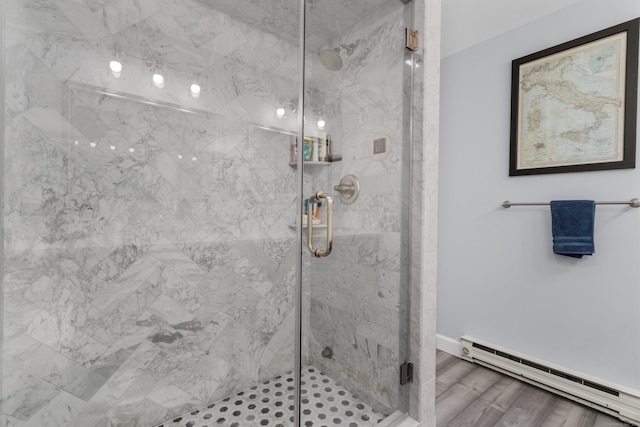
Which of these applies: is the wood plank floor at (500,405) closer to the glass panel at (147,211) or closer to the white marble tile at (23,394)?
the glass panel at (147,211)

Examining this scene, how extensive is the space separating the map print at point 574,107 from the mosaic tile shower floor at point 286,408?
1.87 m

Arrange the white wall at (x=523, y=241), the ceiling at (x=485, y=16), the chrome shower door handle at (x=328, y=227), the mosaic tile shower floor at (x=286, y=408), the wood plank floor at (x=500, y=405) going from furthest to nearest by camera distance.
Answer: the ceiling at (x=485, y=16), the white wall at (x=523, y=241), the wood plank floor at (x=500, y=405), the mosaic tile shower floor at (x=286, y=408), the chrome shower door handle at (x=328, y=227)

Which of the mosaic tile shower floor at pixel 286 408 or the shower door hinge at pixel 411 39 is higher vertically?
the shower door hinge at pixel 411 39

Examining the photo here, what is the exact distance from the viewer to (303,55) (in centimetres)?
130

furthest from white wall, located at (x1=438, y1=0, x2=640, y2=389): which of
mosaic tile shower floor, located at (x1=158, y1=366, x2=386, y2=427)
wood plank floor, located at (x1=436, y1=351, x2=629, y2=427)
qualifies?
mosaic tile shower floor, located at (x1=158, y1=366, x2=386, y2=427)

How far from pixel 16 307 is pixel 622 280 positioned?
3001 millimetres

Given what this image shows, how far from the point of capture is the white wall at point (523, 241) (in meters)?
1.71

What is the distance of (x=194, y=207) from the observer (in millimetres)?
1688

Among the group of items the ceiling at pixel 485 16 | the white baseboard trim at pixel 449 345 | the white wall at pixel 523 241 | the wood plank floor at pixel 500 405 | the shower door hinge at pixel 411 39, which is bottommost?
the wood plank floor at pixel 500 405

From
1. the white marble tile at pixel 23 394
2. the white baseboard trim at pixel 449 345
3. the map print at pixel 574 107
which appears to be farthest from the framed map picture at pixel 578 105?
the white marble tile at pixel 23 394

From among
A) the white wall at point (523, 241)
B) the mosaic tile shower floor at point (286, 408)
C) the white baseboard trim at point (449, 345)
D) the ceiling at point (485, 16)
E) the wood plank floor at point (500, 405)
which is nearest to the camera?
the mosaic tile shower floor at point (286, 408)

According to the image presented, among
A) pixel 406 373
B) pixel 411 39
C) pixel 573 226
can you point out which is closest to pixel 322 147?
pixel 411 39

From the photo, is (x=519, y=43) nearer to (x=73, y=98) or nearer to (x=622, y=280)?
(x=622, y=280)

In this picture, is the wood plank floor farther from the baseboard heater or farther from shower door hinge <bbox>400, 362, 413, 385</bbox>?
shower door hinge <bbox>400, 362, 413, 385</bbox>
